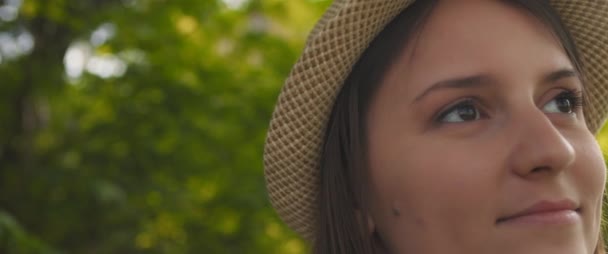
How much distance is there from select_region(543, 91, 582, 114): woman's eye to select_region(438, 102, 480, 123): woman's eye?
0.51 feet

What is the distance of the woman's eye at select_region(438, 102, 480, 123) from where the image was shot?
1.68 meters

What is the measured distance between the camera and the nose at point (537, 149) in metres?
1.55

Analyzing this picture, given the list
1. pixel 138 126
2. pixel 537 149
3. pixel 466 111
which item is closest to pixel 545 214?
pixel 537 149

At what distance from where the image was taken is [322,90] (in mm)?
1829

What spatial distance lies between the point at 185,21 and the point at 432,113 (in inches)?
102

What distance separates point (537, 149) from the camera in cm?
155

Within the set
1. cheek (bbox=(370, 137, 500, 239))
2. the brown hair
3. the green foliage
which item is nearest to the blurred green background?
the green foliage

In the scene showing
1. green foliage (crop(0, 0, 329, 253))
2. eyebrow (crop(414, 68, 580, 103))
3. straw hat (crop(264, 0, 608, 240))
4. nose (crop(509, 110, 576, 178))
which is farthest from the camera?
green foliage (crop(0, 0, 329, 253))

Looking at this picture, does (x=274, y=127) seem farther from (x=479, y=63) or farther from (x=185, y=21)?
(x=185, y=21)

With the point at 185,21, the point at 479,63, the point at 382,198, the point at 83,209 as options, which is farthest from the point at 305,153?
the point at 185,21

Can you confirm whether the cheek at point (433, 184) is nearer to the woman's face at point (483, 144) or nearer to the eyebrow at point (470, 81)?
the woman's face at point (483, 144)

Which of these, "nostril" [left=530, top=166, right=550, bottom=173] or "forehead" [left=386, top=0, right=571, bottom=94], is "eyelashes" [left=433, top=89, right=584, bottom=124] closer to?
"forehead" [left=386, top=0, right=571, bottom=94]

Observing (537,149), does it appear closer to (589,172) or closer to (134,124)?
(589,172)

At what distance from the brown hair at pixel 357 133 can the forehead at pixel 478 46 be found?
0.03m
